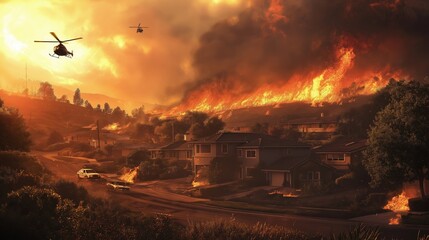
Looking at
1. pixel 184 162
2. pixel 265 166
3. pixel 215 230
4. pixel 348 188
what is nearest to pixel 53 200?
pixel 215 230

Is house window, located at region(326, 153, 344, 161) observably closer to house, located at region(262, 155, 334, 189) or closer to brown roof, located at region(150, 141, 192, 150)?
house, located at region(262, 155, 334, 189)

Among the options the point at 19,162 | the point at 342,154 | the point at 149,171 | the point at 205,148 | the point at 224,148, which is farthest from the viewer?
the point at 149,171

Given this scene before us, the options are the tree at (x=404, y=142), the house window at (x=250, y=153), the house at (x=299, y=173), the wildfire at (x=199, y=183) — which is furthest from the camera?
the house window at (x=250, y=153)

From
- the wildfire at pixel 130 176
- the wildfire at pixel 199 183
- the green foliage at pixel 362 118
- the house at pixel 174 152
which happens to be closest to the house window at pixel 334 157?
the green foliage at pixel 362 118

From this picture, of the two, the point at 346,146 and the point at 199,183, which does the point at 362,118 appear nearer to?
the point at 346,146

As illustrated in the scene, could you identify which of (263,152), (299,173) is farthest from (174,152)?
(299,173)

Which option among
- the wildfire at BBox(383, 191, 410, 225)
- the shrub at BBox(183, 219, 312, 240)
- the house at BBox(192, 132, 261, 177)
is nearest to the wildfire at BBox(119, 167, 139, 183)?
the house at BBox(192, 132, 261, 177)

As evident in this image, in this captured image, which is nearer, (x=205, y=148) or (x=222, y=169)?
(x=222, y=169)

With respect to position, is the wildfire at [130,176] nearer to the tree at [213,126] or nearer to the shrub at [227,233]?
the tree at [213,126]
